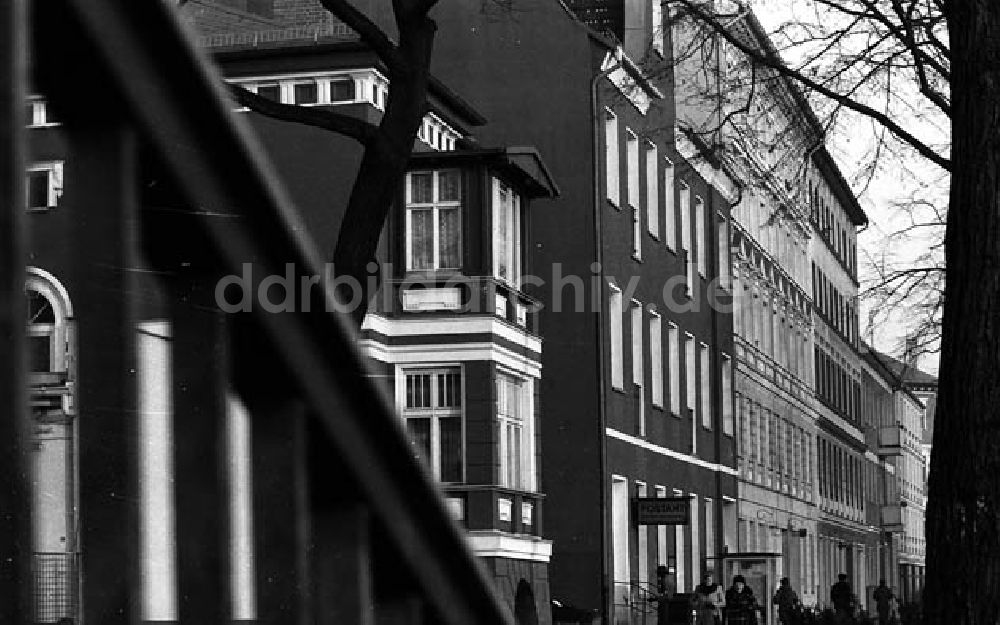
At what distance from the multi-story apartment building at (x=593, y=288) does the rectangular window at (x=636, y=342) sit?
0.04m

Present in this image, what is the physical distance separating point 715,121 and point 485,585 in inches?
672

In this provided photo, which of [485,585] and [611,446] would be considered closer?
[485,585]

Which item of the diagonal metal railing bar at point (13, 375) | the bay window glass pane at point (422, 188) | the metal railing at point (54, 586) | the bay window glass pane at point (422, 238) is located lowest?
the metal railing at point (54, 586)

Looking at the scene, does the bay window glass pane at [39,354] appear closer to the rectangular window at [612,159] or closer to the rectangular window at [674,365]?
the rectangular window at [612,159]

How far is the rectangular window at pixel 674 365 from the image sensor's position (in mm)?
45375

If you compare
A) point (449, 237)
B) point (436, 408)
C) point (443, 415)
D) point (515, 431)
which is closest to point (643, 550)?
point (515, 431)

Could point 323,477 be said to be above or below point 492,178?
below

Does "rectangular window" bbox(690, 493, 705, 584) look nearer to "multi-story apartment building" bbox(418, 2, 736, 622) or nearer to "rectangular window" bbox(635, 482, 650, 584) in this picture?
"multi-story apartment building" bbox(418, 2, 736, 622)

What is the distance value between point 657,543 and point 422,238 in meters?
11.2

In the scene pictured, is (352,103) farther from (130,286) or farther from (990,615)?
(130,286)

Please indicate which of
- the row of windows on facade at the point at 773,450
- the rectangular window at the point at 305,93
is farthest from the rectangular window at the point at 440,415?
the row of windows on facade at the point at 773,450

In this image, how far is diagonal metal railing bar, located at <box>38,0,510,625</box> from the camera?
1854mm

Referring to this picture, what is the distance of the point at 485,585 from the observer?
93.4 inches

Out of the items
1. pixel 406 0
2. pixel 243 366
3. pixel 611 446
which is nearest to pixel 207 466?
pixel 243 366
